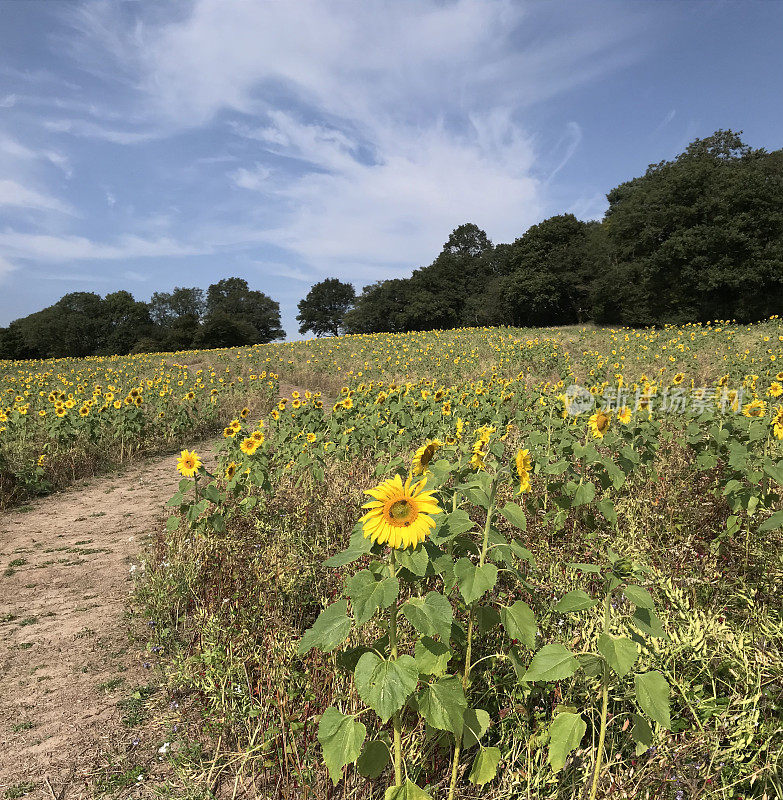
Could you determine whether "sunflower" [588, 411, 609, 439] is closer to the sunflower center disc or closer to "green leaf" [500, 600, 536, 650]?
"green leaf" [500, 600, 536, 650]

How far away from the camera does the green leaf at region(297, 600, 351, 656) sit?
1.42m

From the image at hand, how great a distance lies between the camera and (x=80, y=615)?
349cm

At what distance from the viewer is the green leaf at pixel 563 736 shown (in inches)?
56.7

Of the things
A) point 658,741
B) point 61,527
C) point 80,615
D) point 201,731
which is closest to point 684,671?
point 658,741

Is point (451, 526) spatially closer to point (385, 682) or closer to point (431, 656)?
point (431, 656)

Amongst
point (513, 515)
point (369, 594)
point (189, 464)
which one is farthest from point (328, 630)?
point (189, 464)

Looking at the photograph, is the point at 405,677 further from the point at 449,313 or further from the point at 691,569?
the point at 449,313

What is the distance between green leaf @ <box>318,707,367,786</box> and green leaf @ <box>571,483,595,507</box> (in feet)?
7.20

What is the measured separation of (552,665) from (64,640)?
10.7ft

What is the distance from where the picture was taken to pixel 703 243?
30.6m

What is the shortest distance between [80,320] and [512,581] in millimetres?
75235

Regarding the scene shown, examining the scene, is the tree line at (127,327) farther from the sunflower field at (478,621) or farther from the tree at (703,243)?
the sunflower field at (478,621)

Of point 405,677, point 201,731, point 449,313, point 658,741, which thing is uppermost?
point 449,313

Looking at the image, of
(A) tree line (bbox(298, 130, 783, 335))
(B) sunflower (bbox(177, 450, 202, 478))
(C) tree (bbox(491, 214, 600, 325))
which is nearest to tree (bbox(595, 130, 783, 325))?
(A) tree line (bbox(298, 130, 783, 335))
